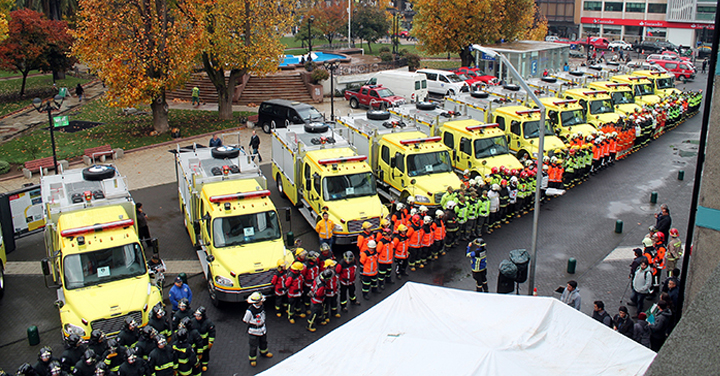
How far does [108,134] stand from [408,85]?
58.5ft

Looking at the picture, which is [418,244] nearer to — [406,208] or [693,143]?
[406,208]

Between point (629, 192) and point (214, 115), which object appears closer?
point (629, 192)

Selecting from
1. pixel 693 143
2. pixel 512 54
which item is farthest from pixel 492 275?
pixel 512 54

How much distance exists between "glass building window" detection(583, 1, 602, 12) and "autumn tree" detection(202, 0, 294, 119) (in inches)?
2573

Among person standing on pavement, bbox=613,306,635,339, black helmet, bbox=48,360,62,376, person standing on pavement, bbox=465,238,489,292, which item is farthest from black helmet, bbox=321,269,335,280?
person standing on pavement, bbox=613,306,635,339

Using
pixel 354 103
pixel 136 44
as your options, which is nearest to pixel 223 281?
pixel 136 44

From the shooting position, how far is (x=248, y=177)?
52.1 feet

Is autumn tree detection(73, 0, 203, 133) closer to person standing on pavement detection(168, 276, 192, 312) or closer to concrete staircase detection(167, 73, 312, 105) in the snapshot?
concrete staircase detection(167, 73, 312, 105)

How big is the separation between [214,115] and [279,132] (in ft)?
47.7

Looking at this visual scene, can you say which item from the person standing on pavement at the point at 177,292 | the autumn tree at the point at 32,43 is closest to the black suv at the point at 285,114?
the autumn tree at the point at 32,43

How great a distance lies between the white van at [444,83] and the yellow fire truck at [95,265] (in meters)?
25.6

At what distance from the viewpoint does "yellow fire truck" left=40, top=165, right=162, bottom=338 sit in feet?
37.1

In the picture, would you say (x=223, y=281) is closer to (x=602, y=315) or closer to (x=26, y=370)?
(x=26, y=370)

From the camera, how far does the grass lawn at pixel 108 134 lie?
26938mm
